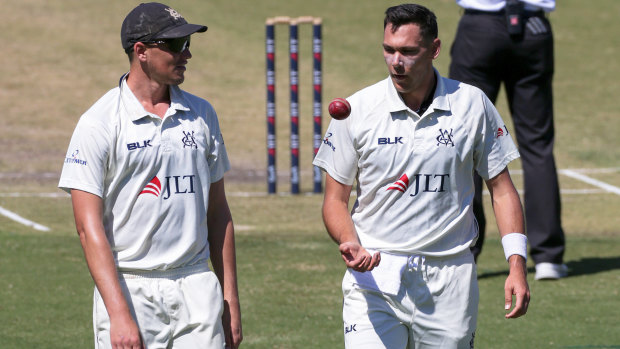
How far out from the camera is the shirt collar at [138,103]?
464 centimetres

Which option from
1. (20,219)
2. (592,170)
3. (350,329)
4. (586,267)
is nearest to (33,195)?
(20,219)

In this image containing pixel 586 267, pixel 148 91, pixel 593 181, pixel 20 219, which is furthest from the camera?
pixel 593 181

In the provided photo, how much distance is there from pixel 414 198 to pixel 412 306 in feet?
1.54

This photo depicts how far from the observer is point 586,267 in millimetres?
9852

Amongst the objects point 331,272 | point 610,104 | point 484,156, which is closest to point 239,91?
point 610,104

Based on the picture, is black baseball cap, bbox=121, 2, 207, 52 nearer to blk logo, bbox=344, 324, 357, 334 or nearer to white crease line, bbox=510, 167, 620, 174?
blk logo, bbox=344, 324, 357, 334

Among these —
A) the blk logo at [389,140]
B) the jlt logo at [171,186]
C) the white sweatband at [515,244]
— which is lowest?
the white sweatband at [515,244]

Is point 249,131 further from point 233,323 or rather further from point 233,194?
point 233,323

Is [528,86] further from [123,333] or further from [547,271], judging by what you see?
[123,333]

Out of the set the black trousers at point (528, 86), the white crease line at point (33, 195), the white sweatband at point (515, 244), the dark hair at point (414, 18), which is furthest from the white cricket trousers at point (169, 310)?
the white crease line at point (33, 195)

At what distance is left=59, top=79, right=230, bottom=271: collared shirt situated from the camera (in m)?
4.55

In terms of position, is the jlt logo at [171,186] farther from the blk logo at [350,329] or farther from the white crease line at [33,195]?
the white crease line at [33,195]

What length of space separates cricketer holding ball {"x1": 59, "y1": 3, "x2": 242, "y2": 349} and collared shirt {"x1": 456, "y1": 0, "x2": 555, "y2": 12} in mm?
4857

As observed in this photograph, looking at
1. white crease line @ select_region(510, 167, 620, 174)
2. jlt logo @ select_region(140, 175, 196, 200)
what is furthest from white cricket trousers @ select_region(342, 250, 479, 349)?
white crease line @ select_region(510, 167, 620, 174)
